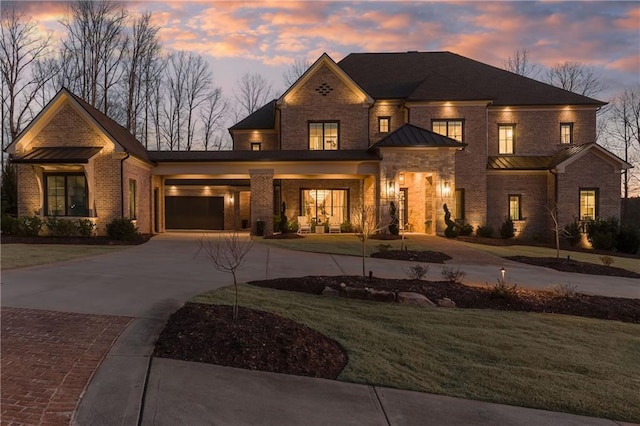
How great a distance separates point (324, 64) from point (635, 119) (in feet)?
109

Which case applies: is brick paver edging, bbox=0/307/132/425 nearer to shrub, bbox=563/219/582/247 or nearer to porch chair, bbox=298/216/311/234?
porch chair, bbox=298/216/311/234

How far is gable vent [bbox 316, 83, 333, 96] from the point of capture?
23094 millimetres

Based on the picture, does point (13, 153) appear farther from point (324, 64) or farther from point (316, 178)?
point (324, 64)

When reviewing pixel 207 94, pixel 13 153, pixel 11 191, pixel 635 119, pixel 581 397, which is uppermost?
pixel 207 94

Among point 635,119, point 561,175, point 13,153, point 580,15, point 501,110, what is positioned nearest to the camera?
point 580,15

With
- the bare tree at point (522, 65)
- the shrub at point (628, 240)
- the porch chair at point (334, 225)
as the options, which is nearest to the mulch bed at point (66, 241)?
the porch chair at point (334, 225)

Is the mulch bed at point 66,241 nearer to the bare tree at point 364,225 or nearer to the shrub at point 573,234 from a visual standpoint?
the bare tree at point 364,225

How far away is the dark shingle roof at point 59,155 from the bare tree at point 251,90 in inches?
1110

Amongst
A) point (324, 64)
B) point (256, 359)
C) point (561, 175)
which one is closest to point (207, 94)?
point (324, 64)

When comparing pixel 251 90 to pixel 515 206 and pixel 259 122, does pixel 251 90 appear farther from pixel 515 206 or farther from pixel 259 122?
pixel 515 206

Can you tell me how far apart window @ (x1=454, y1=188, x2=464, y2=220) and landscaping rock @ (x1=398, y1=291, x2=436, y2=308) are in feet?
52.3

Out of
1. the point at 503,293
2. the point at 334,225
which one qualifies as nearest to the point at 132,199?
the point at 334,225

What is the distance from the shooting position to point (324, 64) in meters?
22.9

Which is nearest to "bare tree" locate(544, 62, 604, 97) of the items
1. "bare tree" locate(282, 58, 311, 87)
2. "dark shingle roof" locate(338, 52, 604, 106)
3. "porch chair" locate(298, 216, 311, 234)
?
"dark shingle roof" locate(338, 52, 604, 106)
